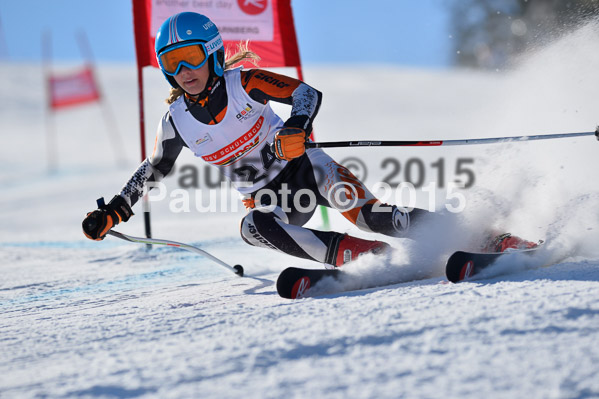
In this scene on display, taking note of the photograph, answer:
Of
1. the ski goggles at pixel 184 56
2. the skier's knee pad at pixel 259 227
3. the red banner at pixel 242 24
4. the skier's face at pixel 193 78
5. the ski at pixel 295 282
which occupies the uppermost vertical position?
the red banner at pixel 242 24

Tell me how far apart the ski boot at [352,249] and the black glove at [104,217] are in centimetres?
115

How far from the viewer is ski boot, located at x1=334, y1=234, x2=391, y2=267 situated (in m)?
2.78

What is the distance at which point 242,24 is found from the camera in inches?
189

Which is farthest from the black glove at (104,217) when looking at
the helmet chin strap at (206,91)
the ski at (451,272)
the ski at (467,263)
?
the ski at (467,263)

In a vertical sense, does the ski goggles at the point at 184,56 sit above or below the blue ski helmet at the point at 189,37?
below

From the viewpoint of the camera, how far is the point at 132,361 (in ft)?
5.68

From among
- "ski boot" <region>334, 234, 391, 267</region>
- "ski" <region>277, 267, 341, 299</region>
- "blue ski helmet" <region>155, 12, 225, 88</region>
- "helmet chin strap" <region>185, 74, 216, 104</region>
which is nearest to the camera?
"ski" <region>277, 267, 341, 299</region>

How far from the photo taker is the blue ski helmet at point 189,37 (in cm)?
291

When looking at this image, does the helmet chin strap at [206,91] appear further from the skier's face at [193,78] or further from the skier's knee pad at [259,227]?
the skier's knee pad at [259,227]

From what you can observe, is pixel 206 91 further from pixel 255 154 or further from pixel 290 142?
pixel 290 142

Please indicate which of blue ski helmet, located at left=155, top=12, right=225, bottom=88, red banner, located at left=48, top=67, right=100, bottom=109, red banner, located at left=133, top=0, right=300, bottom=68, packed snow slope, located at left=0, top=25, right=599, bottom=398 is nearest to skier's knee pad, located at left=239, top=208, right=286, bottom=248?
packed snow slope, located at left=0, top=25, right=599, bottom=398

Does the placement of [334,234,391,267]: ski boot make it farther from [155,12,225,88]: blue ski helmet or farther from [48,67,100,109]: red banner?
[48,67,100,109]: red banner

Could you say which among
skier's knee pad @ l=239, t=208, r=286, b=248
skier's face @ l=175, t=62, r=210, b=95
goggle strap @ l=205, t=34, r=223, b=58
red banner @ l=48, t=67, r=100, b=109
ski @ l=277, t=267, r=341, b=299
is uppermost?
A: red banner @ l=48, t=67, r=100, b=109

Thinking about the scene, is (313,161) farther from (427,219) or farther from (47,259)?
(47,259)
